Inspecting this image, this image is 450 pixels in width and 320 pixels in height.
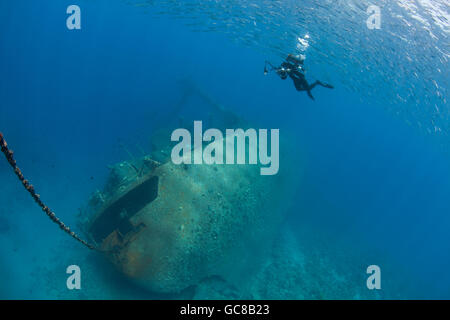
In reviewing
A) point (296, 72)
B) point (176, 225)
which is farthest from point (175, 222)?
point (296, 72)

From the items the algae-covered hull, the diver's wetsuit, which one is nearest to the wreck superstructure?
the algae-covered hull

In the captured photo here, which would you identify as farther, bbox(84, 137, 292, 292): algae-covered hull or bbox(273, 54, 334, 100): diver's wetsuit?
bbox(273, 54, 334, 100): diver's wetsuit

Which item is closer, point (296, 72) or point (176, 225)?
point (176, 225)

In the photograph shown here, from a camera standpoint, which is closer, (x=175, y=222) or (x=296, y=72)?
(x=175, y=222)

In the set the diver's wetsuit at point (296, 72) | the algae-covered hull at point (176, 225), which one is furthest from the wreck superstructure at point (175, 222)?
the diver's wetsuit at point (296, 72)

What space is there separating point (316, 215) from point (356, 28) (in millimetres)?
16101

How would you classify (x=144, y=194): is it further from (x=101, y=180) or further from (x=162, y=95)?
(x=162, y=95)

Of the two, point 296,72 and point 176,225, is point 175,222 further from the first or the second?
point 296,72

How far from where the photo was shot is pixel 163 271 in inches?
298

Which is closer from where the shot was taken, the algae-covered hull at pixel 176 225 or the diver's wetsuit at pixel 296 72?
the algae-covered hull at pixel 176 225

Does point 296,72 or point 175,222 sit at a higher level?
point 296,72

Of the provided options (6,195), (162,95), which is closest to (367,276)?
(6,195)

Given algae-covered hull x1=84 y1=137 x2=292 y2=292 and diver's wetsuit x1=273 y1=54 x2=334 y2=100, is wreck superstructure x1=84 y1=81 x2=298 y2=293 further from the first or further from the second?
diver's wetsuit x1=273 y1=54 x2=334 y2=100

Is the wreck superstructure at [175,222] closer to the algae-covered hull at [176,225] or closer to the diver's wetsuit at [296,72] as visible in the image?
the algae-covered hull at [176,225]
